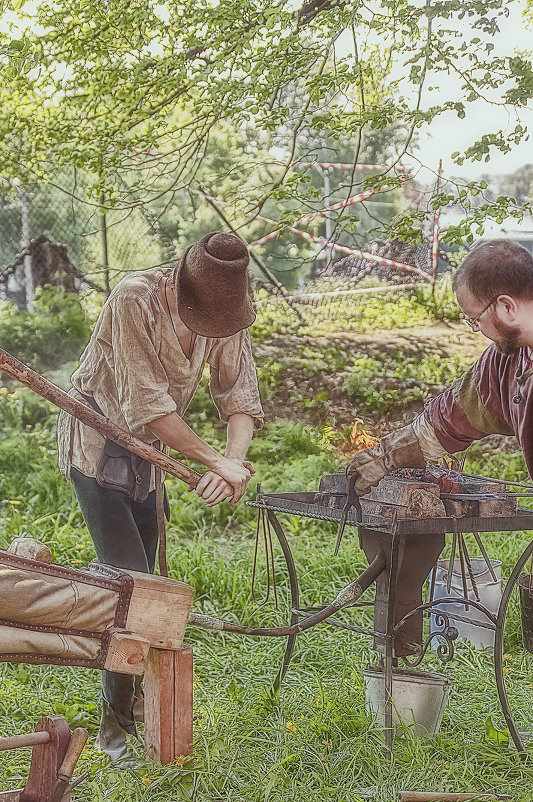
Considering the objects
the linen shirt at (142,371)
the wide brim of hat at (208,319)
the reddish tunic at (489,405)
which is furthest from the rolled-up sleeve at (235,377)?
the reddish tunic at (489,405)

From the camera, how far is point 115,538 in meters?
3.14

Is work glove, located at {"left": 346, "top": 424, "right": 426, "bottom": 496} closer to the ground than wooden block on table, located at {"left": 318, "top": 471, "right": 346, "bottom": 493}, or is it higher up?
higher up

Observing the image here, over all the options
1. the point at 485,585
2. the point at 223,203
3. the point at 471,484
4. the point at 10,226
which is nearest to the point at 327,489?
the point at 471,484

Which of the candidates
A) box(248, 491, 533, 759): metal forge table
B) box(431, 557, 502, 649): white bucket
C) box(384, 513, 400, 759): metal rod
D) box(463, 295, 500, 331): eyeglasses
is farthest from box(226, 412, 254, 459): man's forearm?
box(431, 557, 502, 649): white bucket

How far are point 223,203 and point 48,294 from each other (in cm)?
207

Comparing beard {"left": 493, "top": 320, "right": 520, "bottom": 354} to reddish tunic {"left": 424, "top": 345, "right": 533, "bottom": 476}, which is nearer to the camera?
beard {"left": 493, "top": 320, "right": 520, "bottom": 354}

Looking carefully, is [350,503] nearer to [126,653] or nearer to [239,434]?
[239,434]

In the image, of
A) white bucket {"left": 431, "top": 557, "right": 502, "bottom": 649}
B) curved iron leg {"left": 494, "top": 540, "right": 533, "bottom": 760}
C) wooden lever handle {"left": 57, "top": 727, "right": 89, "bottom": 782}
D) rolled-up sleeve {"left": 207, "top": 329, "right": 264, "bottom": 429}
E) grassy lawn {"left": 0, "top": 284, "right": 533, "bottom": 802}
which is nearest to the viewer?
wooden lever handle {"left": 57, "top": 727, "right": 89, "bottom": 782}

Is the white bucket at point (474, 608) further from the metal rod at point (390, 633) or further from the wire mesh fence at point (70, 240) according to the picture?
the wire mesh fence at point (70, 240)

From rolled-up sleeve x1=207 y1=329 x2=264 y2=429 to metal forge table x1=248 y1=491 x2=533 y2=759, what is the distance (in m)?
0.46

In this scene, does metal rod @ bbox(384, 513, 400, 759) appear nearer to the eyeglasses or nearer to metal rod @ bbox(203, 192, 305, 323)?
the eyeglasses

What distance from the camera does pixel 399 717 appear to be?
324 cm

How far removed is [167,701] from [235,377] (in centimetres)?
136

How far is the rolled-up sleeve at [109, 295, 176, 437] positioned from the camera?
9.73ft
